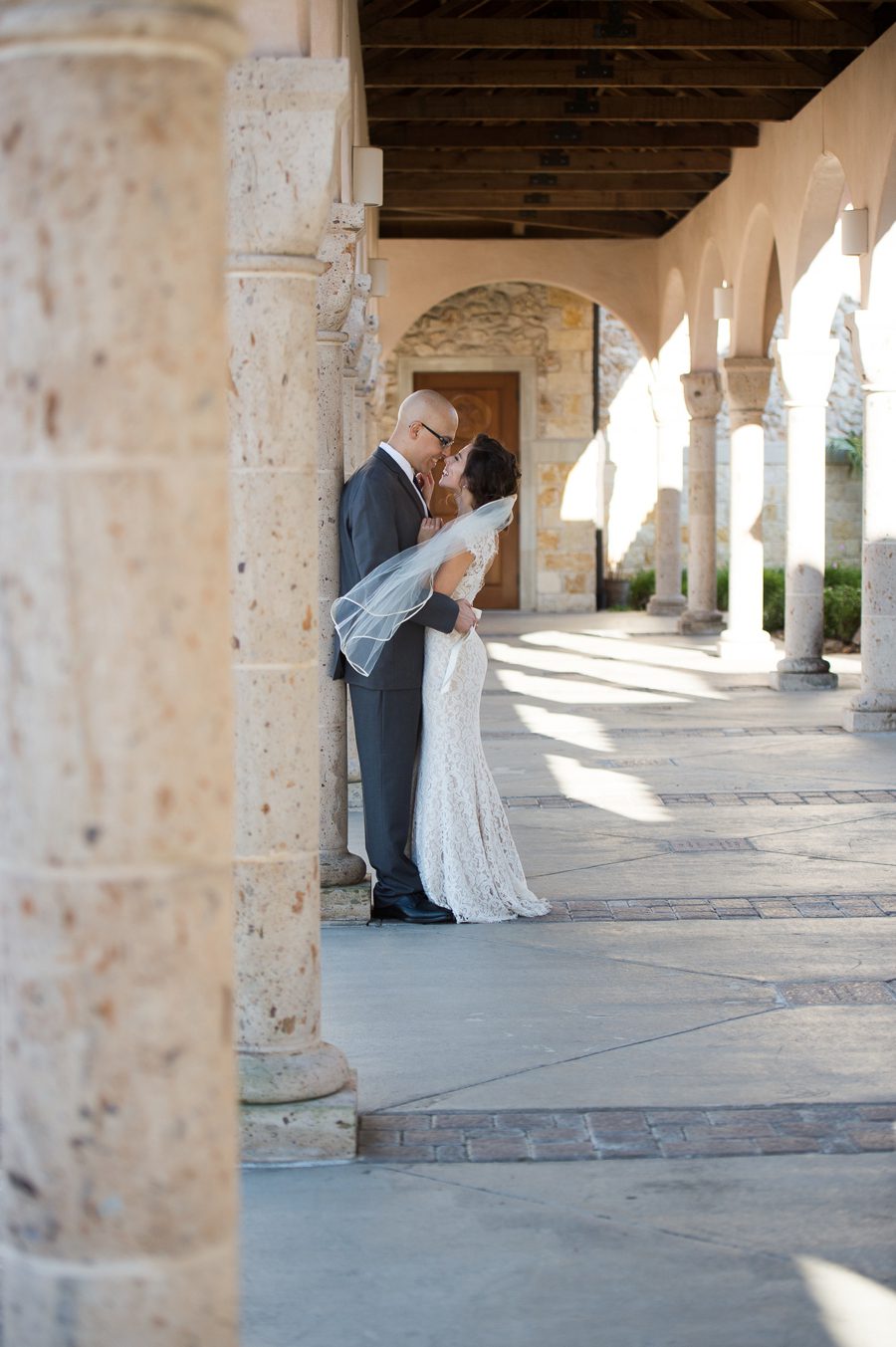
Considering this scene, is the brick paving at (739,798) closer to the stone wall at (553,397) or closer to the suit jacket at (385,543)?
the suit jacket at (385,543)

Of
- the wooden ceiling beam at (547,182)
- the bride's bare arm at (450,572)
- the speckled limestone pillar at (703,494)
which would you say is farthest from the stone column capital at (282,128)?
the speckled limestone pillar at (703,494)

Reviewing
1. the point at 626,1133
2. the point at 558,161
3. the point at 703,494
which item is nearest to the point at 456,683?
the point at 626,1133

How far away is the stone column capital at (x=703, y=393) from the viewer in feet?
55.7

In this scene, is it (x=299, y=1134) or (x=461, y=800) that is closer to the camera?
(x=299, y=1134)

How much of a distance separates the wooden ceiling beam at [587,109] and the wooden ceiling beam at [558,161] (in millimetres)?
1494

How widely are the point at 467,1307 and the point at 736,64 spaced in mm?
10254

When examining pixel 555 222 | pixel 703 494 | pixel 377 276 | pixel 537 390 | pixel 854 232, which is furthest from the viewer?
pixel 537 390

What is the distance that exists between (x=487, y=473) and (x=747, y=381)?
988cm

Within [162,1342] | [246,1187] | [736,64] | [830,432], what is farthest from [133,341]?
[830,432]

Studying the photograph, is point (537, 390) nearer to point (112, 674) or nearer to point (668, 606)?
point (668, 606)

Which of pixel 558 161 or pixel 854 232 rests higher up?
pixel 558 161

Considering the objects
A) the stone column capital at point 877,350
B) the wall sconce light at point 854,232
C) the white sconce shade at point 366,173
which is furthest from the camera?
the wall sconce light at point 854,232

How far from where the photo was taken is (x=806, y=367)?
40.1 ft

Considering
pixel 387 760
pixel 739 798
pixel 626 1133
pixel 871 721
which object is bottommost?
pixel 626 1133
